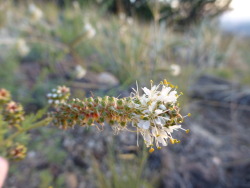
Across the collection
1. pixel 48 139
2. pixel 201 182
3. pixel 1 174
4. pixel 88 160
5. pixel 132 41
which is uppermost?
pixel 132 41

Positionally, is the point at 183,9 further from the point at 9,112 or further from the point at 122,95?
the point at 9,112

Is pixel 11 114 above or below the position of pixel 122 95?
below

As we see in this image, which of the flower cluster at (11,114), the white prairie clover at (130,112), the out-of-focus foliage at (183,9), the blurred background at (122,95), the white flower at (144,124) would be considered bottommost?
the white flower at (144,124)

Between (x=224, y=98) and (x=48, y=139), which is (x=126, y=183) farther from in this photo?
(x=224, y=98)

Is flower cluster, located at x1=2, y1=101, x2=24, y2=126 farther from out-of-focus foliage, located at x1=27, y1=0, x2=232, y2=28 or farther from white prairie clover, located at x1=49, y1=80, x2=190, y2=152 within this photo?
out-of-focus foliage, located at x1=27, y1=0, x2=232, y2=28

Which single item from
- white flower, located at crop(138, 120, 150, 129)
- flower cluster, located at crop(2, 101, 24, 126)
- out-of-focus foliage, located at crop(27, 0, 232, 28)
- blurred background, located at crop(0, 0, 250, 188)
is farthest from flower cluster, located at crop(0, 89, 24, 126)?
out-of-focus foliage, located at crop(27, 0, 232, 28)

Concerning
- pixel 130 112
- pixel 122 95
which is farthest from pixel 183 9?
pixel 130 112

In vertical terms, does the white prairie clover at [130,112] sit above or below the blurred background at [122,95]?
below

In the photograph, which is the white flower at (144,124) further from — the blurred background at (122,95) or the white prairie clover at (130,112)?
the blurred background at (122,95)

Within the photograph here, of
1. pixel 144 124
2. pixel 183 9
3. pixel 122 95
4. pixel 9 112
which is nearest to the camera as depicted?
pixel 144 124

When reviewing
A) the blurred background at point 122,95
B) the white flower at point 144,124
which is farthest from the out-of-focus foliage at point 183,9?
the white flower at point 144,124

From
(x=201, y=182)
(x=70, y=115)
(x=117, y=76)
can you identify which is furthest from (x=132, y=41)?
(x=70, y=115)
